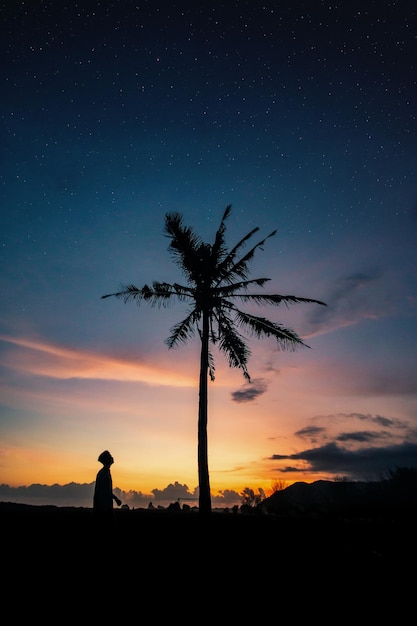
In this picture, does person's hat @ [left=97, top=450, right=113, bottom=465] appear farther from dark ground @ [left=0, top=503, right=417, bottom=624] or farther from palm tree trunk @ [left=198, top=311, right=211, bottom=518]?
palm tree trunk @ [left=198, top=311, right=211, bottom=518]

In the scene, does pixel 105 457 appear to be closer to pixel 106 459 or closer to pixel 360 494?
pixel 106 459

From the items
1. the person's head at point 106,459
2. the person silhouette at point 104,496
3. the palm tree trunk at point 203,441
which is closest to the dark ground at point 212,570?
the person silhouette at point 104,496

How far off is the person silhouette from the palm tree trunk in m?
4.85

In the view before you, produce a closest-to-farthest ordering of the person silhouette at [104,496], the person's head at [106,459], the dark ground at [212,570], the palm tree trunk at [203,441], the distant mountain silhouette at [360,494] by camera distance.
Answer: the dark ground at [212,570] → the person silhouette at [104,496] → the person's head at [106,459] → the palm tree trunk at [203,441] → the distant mountain silhouette at [360,494]

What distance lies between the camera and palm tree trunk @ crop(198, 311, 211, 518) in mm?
12578

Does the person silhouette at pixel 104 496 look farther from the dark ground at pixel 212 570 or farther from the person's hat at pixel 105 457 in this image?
the dark ground at pixel 212 570

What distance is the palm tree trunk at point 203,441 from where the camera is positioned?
12.6 meters

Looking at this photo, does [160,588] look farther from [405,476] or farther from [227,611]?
[405,476]

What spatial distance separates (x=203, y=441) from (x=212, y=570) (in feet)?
21.4

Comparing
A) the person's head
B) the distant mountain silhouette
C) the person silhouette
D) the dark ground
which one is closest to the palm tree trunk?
the dark ground

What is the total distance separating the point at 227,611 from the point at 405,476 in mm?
46632

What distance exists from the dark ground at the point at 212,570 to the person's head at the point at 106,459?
4.58 feet

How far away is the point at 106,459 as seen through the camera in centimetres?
866

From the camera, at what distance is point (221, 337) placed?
1570 centimetres
